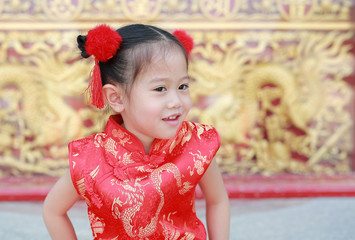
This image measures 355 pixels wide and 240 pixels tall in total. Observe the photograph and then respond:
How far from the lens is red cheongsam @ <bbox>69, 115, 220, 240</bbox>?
981mm

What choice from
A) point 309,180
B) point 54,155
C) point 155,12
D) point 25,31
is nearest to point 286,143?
point 309,180

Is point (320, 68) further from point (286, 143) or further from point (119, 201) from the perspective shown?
point (119, 201)

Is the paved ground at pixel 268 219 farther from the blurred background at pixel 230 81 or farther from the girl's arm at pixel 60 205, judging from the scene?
the girl's arm at pixel 60 205

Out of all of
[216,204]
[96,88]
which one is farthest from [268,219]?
[96,88]

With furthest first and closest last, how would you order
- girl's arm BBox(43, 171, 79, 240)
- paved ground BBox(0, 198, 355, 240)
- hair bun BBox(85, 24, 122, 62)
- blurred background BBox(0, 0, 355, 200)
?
blurred background BBox(0, 0, 355, 200), paved ground BBox(0, 198, 355, 240), girl's arm BBox(43, 171, 79, 240), hair bun BBox(85, 24, 122, 62)

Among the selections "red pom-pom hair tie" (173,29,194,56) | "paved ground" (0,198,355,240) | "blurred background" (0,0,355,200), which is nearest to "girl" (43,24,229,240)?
"red pom-pom hair tie" (173,29,194,56)

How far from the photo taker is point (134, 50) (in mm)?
956

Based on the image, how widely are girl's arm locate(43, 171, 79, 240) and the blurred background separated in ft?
4.61

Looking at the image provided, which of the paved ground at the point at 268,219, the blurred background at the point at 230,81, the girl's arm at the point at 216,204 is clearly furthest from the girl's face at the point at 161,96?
the blurred background at the point at 230,81

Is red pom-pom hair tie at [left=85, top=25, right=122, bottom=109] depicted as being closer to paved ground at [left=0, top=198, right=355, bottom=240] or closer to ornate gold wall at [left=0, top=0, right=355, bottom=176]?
paved ground at [left=0, top=198, right=355, bottom=240]

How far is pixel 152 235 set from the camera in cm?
101

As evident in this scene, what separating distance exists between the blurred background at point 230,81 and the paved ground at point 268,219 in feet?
0.90

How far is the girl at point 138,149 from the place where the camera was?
946 mm

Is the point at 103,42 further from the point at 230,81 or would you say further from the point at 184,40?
the point at 230,81
